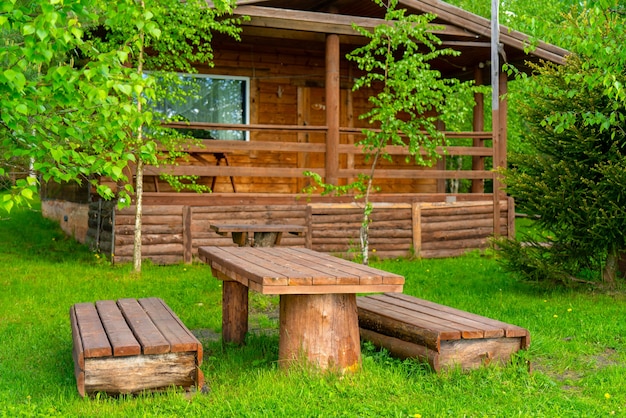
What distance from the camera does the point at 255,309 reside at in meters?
9.29

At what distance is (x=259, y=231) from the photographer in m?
9.92

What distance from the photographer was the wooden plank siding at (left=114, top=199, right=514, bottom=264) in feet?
42.1

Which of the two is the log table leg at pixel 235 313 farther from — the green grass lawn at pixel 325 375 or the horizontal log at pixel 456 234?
the horizontal log at pixel 456 234

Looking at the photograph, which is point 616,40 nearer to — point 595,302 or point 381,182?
point 595,302

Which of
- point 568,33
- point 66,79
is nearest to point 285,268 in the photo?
point 66,79

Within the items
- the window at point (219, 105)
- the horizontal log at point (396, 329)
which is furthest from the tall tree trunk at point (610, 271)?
the window at point (219, 105)

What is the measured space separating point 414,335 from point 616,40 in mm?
4222

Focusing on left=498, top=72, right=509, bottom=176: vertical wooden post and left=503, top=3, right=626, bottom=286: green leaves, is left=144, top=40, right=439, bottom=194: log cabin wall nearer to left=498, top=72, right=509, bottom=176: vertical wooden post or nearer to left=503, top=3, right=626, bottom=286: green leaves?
left=498, top=72, right=509, bottom=176: vertical wooden post

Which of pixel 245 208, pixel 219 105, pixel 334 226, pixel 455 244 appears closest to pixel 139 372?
pixel 245 208

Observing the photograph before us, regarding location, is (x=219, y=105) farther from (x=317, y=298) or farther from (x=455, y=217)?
(x=317, y=298)

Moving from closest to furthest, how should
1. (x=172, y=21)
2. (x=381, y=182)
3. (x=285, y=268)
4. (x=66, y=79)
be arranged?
(x=66, y=79)
(x=285, y=268)
(x=172, y=21)
(x=381, y=182)

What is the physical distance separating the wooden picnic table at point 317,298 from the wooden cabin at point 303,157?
6.86m

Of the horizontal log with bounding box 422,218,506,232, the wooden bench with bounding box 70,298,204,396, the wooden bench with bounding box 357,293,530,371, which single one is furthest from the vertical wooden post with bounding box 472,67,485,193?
the wooden bench with bounding box 70,298,204,396

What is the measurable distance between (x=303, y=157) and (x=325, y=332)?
1126 cm
